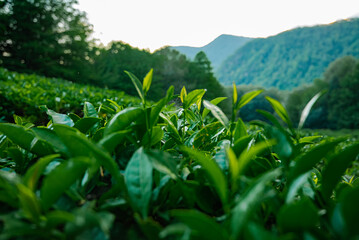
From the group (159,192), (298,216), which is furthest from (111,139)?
(298,216)

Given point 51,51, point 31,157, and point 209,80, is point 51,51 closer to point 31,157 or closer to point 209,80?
point 209,80

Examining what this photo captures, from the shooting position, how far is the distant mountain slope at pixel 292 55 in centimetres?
9370

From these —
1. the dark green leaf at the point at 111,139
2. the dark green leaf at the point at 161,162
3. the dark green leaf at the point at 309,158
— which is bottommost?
the dark green leaf at the point at 309,158

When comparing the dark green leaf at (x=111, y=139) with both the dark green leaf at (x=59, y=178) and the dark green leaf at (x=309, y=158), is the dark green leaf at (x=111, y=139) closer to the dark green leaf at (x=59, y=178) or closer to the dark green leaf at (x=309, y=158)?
the dark green leaf at (x=59, y=178)

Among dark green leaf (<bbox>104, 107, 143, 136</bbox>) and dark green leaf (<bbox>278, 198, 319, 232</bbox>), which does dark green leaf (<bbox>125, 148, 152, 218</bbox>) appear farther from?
dark green leaf (<bbox>278, 198, 319, 232</bbox>)

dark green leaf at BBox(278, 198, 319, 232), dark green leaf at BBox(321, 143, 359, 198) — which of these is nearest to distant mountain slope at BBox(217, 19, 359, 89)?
dark green leaf at BBox(321, 143, 359, 198)

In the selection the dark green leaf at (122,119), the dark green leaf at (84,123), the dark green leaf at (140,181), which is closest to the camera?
the dark green leaf at (140,181)

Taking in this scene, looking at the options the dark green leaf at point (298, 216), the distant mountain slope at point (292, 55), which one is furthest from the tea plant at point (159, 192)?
the distant mountain slope at point (292, 55)

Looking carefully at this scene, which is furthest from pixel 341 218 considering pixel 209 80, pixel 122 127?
pixel 209 80

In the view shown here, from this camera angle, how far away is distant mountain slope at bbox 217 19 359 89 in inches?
3689

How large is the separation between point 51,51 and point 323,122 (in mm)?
56231

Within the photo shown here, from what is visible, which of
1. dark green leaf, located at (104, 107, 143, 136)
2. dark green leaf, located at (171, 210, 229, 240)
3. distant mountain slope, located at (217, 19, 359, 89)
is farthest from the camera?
distant mountain slope, located at (217, 19, 359, 89)

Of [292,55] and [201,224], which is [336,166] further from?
[292,55]

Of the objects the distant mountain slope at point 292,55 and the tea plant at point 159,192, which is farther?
the distant mountain slope at point 292,55
